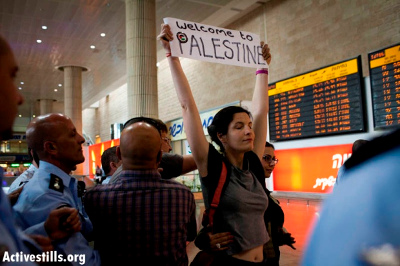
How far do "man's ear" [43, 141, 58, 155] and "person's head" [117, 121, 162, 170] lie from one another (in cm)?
35

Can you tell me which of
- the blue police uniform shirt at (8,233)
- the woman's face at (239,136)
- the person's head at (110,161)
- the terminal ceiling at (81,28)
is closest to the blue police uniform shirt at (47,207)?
the blue police uniform shirt at (8,233)

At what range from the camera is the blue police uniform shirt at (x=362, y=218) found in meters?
0.38

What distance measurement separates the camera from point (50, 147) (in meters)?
1.80

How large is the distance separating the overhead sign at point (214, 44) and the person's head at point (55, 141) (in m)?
0.88

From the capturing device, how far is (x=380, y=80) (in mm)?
7039

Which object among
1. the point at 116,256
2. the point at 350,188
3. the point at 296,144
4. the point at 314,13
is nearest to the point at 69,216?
the point at 116,256

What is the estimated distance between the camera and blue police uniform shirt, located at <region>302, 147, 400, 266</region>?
0.38 metres

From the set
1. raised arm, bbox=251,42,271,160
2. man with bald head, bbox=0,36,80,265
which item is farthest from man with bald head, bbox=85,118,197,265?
man with bald head, bbox=0,36,80,265

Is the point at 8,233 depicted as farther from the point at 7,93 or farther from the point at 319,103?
the point at 319,103

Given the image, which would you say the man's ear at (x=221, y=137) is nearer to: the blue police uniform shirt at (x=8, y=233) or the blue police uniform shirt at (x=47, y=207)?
the blue police uniform shirt at (x=47, y=207)

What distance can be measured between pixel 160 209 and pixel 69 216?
461 mm

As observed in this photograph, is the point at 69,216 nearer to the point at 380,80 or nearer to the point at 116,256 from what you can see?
the point at 116,256

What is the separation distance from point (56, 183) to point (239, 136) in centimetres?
103

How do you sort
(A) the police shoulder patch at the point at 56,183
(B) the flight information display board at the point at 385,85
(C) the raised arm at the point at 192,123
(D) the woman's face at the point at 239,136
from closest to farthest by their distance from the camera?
(A) the police shoulder patch at the point at 56,183
(C) the raised arm at the point at 192,123
(D) the woman's face at the point at 239,136
(B) the flight information display board at the point at 385,85
